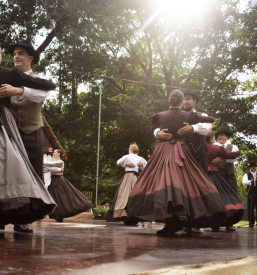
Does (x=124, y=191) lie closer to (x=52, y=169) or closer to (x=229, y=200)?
(x=52, y=169)

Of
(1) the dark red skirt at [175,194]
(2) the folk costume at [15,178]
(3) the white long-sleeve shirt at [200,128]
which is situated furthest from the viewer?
(3) the white long-sleeve shirt at [200,128]

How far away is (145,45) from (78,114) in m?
5.87

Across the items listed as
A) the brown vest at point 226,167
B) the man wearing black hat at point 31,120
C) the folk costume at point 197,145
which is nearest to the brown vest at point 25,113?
the man wearing black hat at point 31,120

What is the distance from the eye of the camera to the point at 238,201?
22.6 feet

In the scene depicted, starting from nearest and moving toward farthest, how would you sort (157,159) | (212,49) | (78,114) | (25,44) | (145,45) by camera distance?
(25,44), (157,159), (212,49), (78,114), (145,45)

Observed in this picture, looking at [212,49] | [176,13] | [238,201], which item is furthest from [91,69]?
[238,201]

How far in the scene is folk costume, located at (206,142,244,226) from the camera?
6.79 meters

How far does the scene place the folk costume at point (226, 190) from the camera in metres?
6.79

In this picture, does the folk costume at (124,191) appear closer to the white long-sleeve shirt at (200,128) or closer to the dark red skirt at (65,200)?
the dark red skirt at (65,200)

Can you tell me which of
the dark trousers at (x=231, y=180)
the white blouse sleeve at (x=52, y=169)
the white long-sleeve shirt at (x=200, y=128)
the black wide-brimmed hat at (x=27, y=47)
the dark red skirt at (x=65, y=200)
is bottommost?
the dark red skirt at (x=65, y=200)

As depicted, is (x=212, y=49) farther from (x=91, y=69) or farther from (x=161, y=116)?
(x=161, y=116)

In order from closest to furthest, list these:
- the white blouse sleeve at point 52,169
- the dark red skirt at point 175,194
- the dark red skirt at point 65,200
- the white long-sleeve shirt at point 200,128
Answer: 1. the dark red skirt at point 175,194
2. the white long-sleeve shirt at point 200,128
3. the dark red skirt at point 65,200
4. the white blouse sleeve at point 52,169

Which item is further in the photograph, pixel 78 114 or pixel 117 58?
pixel 78 114

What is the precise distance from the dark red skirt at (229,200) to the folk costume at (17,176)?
376 centimetres
